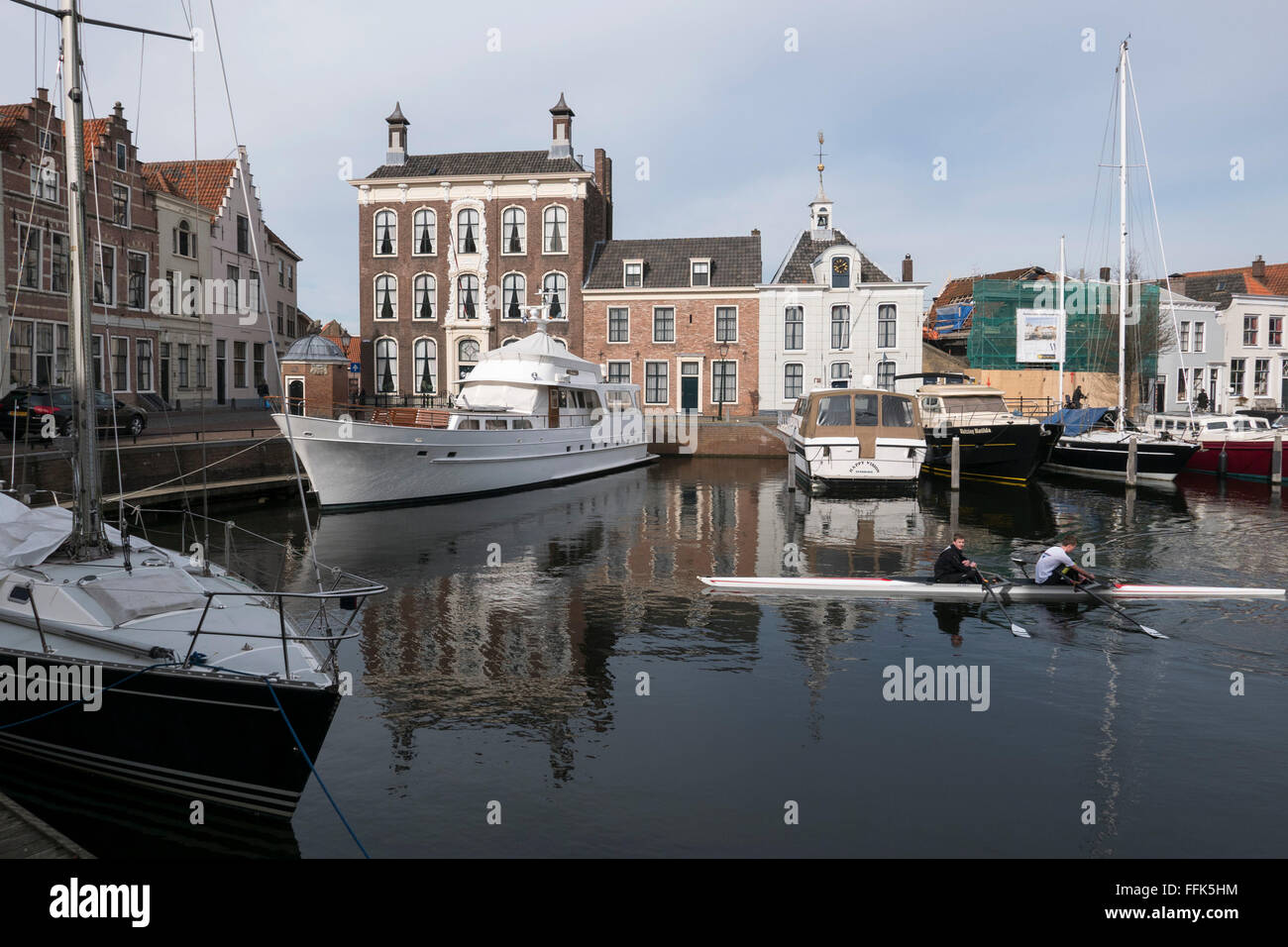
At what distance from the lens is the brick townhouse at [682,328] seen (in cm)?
4781

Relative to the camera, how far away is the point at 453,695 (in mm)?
10938

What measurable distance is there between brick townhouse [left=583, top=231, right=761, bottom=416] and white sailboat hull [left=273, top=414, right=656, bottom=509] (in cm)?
1660

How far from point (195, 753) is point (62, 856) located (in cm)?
195

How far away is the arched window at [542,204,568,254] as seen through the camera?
4744cm

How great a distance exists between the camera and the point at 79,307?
9.65 meters

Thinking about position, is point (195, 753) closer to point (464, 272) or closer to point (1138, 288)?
point (464, 272)

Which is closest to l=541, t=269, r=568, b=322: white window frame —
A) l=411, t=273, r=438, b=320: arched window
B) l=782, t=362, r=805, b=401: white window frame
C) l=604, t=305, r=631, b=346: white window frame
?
l=604, t=305, r=631, b=346: white window frame

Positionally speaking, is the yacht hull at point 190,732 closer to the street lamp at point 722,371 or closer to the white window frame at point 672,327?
the street lamp at point 722,371

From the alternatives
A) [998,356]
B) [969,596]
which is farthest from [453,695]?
[998,356]

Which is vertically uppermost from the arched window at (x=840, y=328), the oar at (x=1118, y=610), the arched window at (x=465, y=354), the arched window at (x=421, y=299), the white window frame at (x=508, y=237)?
the white window frame at (x=508, y=237)

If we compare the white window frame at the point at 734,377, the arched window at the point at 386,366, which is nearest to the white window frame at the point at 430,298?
the arched window at the point at 386,366

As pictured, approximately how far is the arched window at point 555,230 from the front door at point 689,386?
8741 millimetres

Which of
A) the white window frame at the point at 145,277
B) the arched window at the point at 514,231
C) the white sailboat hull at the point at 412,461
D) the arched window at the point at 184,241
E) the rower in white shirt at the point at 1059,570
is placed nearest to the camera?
the rower in white shirt at the point at 1059,570

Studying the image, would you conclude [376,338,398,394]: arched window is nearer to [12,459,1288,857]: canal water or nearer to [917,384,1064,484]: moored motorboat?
[917,384,1064,484]: moored motorboat
